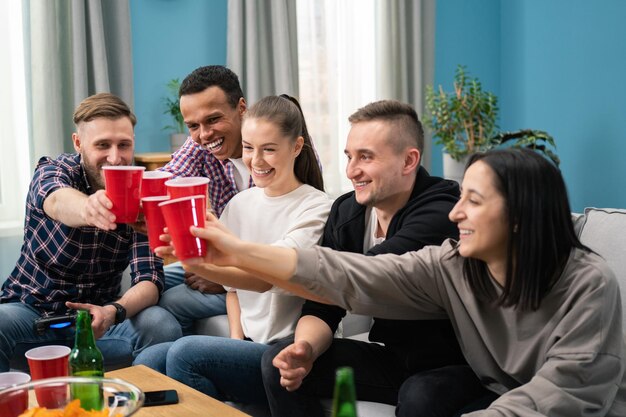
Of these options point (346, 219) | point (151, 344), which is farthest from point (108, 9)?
point (346, 219)

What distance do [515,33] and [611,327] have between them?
4639 millimetres

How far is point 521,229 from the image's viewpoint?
157cm

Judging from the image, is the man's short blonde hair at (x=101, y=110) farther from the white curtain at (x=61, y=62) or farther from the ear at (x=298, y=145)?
the white curtain at (x=61, y=62)

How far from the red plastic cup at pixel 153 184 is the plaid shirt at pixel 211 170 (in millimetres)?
1111

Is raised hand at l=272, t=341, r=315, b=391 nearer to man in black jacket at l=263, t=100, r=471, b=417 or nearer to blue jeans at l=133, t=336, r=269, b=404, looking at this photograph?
man in black jacket at l=263, t=100, r=471, b=417

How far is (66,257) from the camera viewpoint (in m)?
2.55

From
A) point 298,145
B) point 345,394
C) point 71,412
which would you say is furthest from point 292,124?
point 345,394

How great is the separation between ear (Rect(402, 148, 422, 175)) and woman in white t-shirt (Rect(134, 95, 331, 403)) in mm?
295

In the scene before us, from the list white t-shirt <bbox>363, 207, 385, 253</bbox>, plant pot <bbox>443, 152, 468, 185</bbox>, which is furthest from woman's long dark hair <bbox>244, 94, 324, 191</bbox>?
plant pot <bbox>443, 152, 468, 185</bbox>

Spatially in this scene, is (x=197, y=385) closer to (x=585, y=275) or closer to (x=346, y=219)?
(x=346, y=219)

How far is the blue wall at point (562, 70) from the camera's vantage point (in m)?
4.82

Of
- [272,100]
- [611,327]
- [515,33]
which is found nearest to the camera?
[611,327]

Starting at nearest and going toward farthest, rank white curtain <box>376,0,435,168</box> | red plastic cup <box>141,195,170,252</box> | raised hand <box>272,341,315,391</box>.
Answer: red plastic cup <box>141,195,170,252</box> → raised hand <box>272,341,315,391</box> → white curtain <box>376,0,435,168</box>

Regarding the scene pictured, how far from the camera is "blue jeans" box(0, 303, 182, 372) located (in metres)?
2.42
